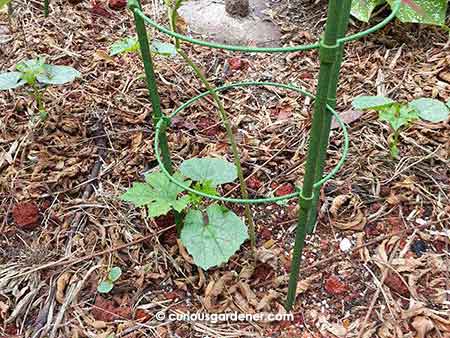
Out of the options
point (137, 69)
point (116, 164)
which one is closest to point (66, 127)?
point (116, 164)

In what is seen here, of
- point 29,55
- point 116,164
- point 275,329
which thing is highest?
point 29,55

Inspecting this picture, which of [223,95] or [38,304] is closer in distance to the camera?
[38,304]

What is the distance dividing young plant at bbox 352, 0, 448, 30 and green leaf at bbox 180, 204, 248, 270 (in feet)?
2.98

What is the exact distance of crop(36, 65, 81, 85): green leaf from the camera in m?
1.36

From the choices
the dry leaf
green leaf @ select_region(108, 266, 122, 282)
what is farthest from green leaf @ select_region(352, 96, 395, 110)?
the dry leaf

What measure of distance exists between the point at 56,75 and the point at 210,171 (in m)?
0.56

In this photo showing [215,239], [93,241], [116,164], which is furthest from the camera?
[116,164]

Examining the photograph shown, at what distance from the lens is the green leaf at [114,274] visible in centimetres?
113

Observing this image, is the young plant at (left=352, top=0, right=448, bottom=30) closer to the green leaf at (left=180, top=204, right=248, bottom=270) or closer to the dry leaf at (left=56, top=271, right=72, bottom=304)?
the green leaf at (left=180, top=204, right=248, bottom=270)

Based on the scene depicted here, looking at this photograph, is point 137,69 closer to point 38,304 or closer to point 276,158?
point 276,158

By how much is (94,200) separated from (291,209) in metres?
0.50

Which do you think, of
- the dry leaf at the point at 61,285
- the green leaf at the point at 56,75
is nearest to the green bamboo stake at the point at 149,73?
the dry leaf at the point at 61,285

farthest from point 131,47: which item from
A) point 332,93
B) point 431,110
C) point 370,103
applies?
point 431,110

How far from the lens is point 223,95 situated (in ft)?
5.17
